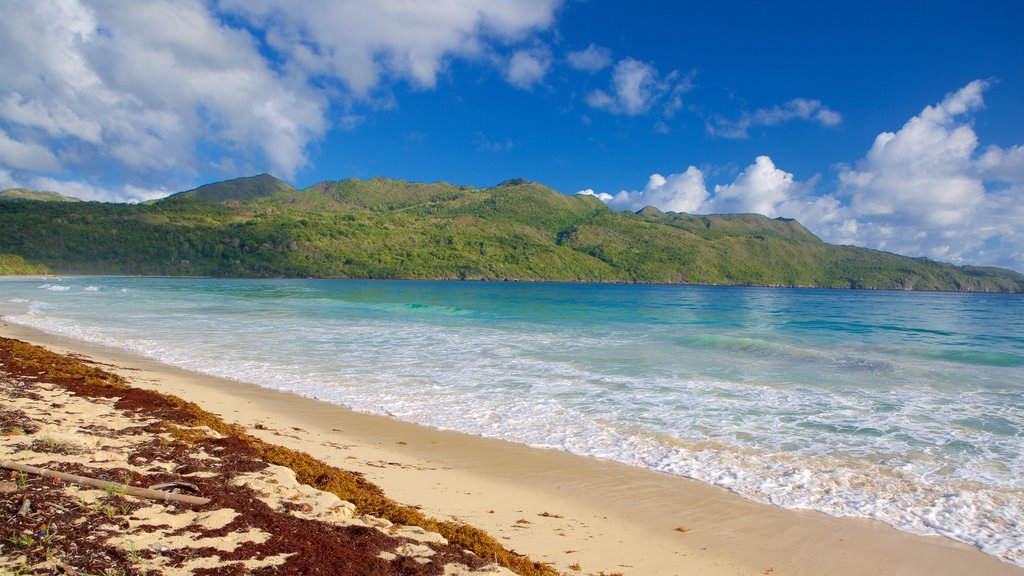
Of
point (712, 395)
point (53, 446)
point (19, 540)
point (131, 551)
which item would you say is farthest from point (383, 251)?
point (131, 551)

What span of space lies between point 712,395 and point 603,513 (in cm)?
699

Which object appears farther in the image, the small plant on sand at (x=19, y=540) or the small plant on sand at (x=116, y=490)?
the small plant on sand at (x=116, y=490)

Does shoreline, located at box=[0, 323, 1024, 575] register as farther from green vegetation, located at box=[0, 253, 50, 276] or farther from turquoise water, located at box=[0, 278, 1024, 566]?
green vegetation, located at box=[0, 253, 50, 276]

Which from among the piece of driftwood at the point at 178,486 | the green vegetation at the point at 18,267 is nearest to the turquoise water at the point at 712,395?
the piece of driftwood at the point at 178,486

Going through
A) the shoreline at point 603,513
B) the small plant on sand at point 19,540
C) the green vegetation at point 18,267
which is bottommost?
the shoreline at point 603,513

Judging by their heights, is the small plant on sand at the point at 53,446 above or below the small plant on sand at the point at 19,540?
above

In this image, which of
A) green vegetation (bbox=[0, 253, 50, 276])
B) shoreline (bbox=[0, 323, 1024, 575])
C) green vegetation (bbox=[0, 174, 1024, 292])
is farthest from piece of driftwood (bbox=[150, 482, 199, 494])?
green vegetation (bbox=[0, 174, 1024, 292])

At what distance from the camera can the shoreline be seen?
15.1 feet

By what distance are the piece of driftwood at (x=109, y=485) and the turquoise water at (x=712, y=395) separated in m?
4.86

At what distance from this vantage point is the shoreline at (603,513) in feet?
15.1

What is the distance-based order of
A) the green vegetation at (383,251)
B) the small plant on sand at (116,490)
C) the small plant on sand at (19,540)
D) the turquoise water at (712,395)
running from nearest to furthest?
the small plant on sand at (19,540), the small plant on sand at (116,490), the turquoise water at (712,395), the green vegetation at (383,251)

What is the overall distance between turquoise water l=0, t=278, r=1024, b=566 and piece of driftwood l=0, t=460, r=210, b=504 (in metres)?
4.86

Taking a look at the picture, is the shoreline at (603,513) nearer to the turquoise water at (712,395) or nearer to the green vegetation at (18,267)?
the turquoise water at (712,395)

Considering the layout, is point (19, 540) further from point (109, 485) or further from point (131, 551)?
point (109, 485)
